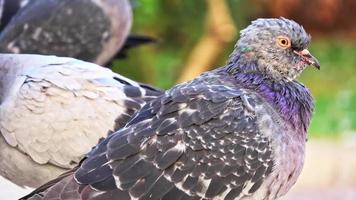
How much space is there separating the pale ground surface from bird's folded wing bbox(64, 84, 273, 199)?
263 inches

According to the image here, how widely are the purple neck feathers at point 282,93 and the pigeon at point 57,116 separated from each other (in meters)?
1.03

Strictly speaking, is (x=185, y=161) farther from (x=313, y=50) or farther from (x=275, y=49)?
(x=313, y=50)

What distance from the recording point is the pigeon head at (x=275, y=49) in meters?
5.27

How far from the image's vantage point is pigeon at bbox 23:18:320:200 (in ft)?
15.9

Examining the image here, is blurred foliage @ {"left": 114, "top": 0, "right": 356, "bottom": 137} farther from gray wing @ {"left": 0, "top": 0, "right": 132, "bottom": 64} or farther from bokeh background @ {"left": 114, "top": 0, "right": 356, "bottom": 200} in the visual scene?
gray wing @ {"left": 0, "top": 0, "right": 132, "bottom": 64}

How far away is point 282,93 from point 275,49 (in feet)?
0.79

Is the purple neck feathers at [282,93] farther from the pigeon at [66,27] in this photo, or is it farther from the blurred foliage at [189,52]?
the blurred foliage at [189,52]

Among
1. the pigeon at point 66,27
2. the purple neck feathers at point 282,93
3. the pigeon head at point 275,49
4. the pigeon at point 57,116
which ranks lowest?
the pigeon at point 57,116

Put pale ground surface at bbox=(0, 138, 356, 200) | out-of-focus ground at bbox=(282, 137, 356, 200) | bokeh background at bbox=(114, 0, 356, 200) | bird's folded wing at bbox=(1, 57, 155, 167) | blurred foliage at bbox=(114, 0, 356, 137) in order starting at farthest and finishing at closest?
blurred foliage at bbox=(114, 0, 356, 137), bokeh background at bbox=(114, 0, 356, 200), out-of-focus ground at bbox=(282, 137, 356, 200), pale ground surface at bbox=(0, 138, 356, 200), bird's folded wing at bbox=(1, 57, 155, 167)

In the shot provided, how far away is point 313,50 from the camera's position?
1989 cm

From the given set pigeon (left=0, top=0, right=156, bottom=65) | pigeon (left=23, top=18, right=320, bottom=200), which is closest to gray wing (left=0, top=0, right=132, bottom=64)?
pigeon (left=0, top=0, right=156, bottom=65)

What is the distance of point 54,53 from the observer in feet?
26.3

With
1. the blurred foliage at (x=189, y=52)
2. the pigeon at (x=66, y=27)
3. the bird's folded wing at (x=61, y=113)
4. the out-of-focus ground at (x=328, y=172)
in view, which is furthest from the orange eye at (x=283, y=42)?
the blurred foliage at (x=189, y=52)

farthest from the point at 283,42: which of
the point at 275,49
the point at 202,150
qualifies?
the point at 202,150
